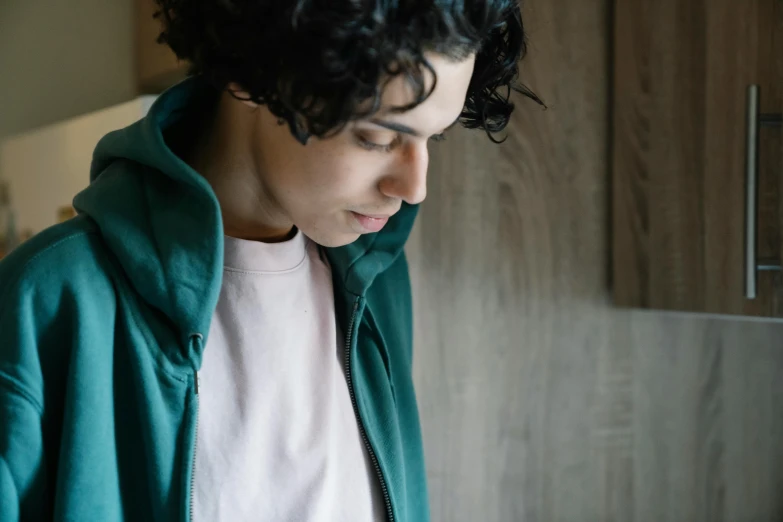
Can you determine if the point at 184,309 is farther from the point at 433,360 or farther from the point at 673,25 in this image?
the point at 673,25

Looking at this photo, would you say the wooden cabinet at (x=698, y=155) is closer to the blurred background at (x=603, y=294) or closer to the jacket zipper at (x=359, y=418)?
the blurred background at (x=603, y=294)

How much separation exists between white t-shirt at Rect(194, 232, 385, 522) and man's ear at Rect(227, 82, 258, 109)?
0.13m

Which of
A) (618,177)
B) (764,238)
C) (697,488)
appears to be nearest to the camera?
(764,238)

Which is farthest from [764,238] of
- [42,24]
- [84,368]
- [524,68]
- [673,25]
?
[42,24]

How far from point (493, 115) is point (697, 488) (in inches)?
36.7

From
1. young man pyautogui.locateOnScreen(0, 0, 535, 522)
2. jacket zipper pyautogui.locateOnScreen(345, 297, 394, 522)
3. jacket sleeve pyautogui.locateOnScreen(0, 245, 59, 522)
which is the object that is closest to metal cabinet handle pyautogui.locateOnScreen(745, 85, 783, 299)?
young man pyautogui.locateOnScreen(0, 0, 535, 522)

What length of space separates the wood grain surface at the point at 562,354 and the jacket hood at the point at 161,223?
25.8 inches

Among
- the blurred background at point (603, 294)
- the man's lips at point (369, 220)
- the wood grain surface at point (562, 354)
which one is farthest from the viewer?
the wood grain surface at point (562, 354)

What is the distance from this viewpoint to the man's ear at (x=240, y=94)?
28.1 inches

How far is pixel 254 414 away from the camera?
801 millimetres

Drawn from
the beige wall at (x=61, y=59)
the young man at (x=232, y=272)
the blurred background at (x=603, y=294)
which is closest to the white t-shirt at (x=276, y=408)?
the young man at (x=232, y=272)

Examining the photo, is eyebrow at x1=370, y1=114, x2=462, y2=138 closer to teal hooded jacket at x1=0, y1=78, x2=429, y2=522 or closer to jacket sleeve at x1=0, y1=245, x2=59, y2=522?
teal hooded jacket at x1=0, y1=78, x2=429, y2=522

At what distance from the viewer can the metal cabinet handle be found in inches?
46.1

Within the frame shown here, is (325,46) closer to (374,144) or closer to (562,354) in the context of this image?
(374,144)
